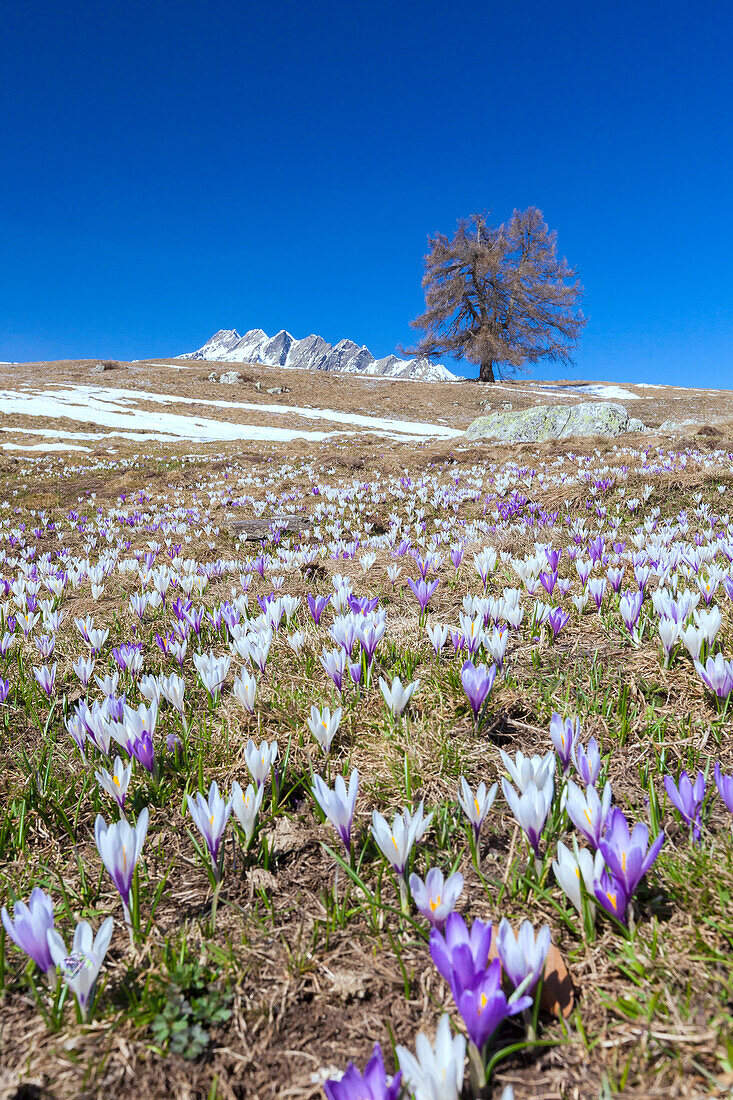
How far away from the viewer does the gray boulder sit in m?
16.3

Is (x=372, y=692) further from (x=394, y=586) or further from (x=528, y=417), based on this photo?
(x=528, y=417)

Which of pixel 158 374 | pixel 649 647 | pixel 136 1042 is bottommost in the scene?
pixel 136 1042

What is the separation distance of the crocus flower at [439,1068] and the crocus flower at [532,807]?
1.86 feet

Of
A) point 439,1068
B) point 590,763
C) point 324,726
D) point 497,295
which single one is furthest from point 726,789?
point 497,295

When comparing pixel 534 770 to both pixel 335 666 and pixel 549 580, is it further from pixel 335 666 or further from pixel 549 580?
pixel 549 580

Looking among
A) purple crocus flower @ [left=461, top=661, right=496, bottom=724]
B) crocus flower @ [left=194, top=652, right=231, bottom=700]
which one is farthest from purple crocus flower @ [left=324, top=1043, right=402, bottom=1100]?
crocus flower @ [left=194, top=652, right=231, bottom=700]

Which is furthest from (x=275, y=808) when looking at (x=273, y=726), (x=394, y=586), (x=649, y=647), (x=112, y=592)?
(x=112, y=592)

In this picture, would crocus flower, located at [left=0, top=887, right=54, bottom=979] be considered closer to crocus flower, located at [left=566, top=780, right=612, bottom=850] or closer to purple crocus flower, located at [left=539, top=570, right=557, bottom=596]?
crocus flower, located at [left=566, top=780, right=612, bottom=850]

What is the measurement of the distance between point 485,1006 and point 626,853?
0.49 meters

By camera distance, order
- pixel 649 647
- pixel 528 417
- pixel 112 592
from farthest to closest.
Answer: pixel 528 417 → pixel 112 592 → pixel 649 647

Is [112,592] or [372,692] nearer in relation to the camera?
[372,692]

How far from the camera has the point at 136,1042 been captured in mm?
1139

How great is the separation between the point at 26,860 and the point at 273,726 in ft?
3.10

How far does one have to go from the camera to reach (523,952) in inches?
42.0
